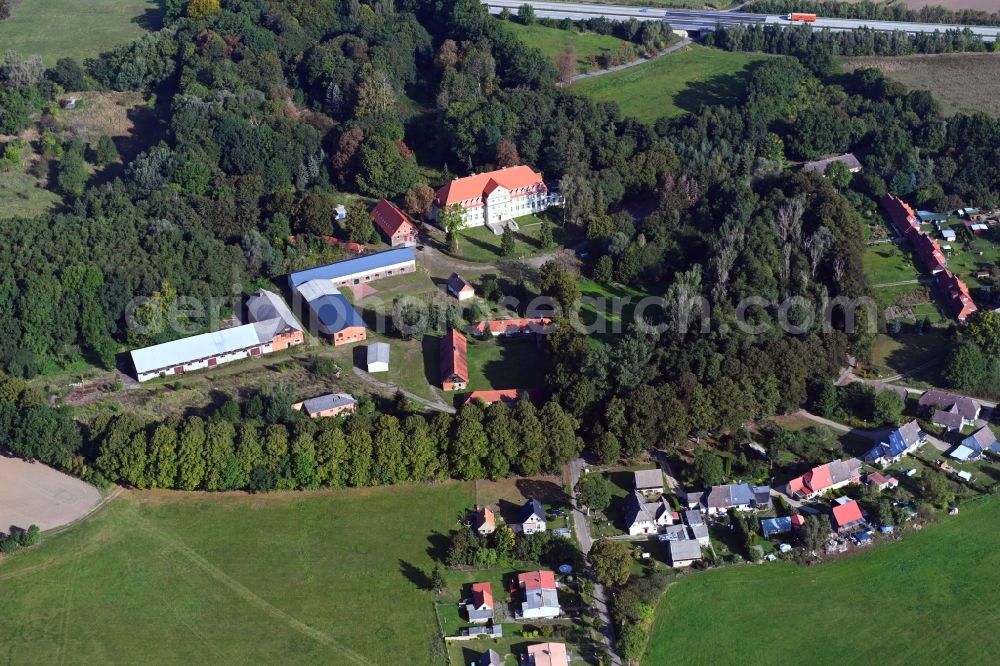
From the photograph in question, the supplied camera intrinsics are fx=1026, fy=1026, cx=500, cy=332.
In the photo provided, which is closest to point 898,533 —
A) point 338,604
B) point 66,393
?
point 338,604

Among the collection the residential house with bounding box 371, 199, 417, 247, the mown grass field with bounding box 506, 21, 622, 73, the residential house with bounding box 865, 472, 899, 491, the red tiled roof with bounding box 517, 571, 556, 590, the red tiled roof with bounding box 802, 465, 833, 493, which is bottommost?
the red tiled roof with bounding box 517, 571, 556, 590

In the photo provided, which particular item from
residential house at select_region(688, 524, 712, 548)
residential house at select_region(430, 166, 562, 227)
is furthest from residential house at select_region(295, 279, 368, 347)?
residential house at select_region(688, 524, 712, 548)

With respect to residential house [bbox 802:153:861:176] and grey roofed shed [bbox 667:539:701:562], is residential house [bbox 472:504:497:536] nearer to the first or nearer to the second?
grey roofed shed [bbox 667:539:701:562]

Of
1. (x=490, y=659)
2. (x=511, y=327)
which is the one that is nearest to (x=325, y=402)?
(x=511, y=327)

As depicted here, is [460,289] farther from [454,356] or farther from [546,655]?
[546,655]

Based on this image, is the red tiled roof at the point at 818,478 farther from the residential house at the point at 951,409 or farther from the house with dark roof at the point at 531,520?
the house with dark roof at the point at 531,520

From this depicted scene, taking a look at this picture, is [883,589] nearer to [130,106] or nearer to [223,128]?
[223,128]
